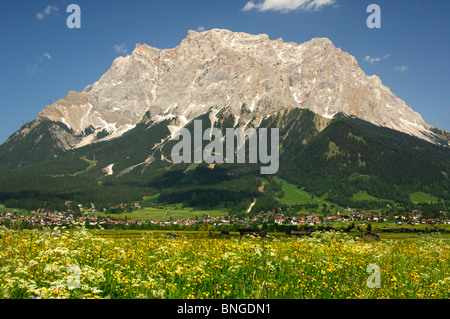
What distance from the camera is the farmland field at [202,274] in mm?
9406

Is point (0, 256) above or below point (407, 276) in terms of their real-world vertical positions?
above

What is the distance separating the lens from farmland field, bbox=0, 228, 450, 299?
9406 millimetres

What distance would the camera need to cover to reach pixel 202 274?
11.2m
